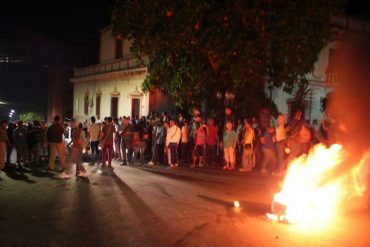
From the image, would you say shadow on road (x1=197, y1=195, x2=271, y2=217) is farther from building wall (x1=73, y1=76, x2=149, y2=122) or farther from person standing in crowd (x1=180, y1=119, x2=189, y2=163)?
building wall (x1=73, y1=76, x2=149, y2=122)

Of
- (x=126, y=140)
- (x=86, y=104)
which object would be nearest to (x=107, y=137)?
(x=126, y=140)

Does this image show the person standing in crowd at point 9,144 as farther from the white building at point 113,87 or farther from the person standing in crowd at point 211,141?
the white building at point 113,87

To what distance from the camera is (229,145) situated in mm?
13977

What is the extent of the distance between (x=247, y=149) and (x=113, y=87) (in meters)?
16.8

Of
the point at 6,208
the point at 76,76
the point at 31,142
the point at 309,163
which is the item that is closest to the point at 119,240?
the point at 6,208

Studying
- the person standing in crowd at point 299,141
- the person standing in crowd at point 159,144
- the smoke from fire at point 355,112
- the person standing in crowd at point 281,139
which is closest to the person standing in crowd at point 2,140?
the person standing in crowd at point 159,144

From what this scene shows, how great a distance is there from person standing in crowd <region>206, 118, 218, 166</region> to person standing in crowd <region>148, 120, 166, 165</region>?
1679 millimetres

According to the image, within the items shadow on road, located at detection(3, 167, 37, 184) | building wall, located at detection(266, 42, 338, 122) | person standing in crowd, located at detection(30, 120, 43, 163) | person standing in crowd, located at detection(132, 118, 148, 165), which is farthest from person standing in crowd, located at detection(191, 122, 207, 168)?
building wall, located at detection(266, 42, 338, 122)

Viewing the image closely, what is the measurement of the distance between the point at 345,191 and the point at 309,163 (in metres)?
1.02

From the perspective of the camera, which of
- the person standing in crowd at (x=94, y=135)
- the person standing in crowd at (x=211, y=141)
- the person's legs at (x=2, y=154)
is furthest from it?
the person standing in crowd at (x=94, y=135)

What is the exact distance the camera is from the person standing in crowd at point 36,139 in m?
15.1

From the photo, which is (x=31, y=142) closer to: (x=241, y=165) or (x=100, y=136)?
(x=100, y=136)

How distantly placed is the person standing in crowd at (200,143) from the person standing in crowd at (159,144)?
1273 mm

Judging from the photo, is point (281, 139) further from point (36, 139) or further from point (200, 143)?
point (36, 139)
